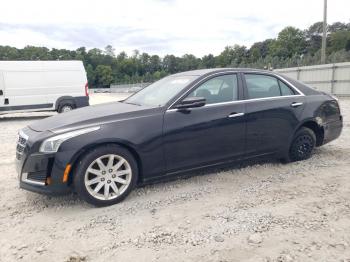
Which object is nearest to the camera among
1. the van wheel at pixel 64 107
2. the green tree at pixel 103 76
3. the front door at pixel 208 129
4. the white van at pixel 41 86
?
the front door at pixel 208 129

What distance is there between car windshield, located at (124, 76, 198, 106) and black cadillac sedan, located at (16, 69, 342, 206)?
23mm

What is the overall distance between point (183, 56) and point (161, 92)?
100473 mm

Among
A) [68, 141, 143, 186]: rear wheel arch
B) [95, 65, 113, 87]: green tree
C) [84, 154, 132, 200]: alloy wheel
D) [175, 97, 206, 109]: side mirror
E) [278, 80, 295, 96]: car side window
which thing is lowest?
[84, 154, 132, 200]: alloy wheel

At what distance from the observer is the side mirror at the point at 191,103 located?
4.11 metres

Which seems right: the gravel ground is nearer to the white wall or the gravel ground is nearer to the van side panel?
the van side panel

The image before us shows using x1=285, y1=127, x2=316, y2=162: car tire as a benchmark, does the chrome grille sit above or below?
above

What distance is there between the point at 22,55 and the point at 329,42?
3133 inches

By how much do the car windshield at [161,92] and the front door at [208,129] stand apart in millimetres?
218

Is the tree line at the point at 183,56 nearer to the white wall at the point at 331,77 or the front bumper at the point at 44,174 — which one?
the white wall at the point at 331,77

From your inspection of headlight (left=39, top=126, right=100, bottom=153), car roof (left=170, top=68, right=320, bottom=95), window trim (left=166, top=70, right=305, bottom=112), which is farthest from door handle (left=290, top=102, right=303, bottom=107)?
headlight (left=39, top=126, right=100, bottom=153)

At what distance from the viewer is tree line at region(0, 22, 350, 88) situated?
80938mm

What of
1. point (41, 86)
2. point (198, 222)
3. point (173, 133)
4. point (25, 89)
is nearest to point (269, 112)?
point (173, 133)

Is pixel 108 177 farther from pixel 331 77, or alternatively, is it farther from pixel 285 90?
pixel 331 77

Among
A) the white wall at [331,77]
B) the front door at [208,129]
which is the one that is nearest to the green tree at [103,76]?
the white wall at [331,77]
